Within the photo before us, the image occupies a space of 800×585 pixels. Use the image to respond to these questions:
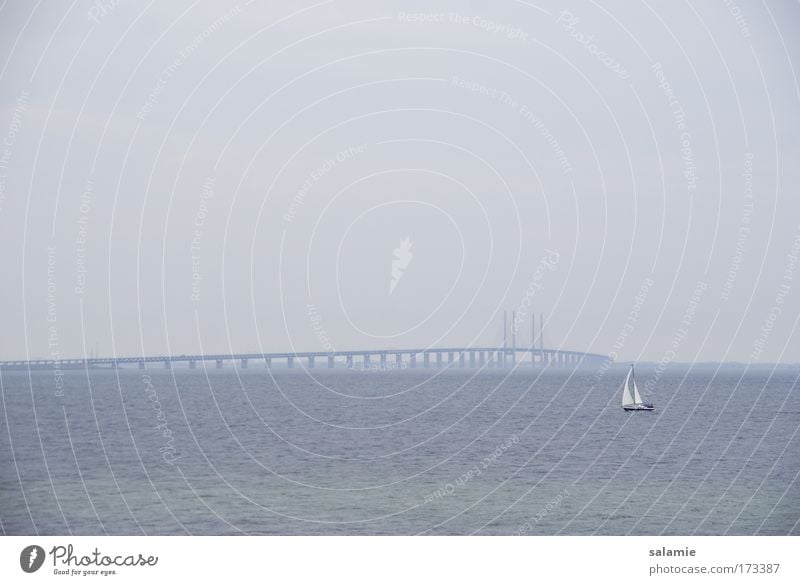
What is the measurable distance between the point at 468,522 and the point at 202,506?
35.4ft

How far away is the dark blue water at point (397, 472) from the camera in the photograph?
42.3 metres

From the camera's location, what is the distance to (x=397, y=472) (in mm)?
57156

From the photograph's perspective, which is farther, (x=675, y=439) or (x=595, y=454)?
(x=675, y=439)
